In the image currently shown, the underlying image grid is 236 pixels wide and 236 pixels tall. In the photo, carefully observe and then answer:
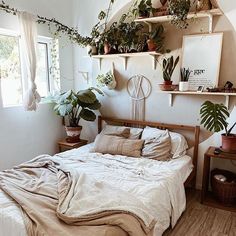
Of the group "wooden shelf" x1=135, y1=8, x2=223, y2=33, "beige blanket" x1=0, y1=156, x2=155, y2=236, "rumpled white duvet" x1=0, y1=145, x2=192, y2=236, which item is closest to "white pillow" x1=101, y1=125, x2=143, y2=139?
"rumpled white duvet" x1=0, y1=145, x2=192, y2=236

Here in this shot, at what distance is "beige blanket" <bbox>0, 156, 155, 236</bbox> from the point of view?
4.80 ft

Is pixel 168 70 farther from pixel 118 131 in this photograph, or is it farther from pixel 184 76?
pixel 118 131

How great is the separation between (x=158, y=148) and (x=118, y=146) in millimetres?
488

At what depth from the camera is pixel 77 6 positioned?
11.7 ft

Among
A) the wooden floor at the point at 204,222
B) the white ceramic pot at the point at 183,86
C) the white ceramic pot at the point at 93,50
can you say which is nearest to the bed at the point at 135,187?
the wooden floor at the point at 204,222

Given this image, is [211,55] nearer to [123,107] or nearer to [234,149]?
[234,149]

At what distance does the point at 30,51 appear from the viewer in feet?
9.68

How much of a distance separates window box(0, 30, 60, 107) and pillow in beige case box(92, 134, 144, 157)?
1.22 m

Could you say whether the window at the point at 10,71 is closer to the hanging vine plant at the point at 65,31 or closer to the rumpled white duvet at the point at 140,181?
the hanging vine plant at the point at 65,31

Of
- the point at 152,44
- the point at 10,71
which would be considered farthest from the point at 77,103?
the point at 152,44

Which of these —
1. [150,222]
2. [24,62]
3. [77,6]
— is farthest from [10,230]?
[77,6]

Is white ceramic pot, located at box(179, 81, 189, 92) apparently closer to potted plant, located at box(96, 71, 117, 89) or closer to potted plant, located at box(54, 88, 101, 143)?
potted plant, located at box(96, 71, 117, 89)

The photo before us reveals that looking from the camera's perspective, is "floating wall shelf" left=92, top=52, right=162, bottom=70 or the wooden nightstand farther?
"floating wall shelf" left=92, top=52, right=162, bottom=70

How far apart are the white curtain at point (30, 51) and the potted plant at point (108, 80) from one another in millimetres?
903
